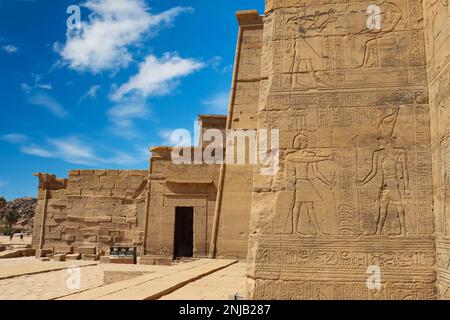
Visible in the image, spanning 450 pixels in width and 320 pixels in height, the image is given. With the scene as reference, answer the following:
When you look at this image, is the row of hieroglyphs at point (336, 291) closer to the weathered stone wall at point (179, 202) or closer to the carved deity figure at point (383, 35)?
the carved deity figure at point (383, 35)

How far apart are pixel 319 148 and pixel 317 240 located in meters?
0.94

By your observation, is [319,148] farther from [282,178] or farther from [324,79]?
[324,79]

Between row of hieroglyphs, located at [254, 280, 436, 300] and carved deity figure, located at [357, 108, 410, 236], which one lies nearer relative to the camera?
row of hieroglyphs, located at [254, 280, 436, 300]

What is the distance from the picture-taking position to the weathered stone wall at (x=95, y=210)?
15.5 m

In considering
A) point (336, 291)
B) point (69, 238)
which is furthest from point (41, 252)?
point (336, 291)

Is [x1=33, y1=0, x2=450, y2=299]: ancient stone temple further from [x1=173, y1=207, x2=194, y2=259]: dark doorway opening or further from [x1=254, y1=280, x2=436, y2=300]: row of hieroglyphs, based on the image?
[x1=173, y1=207, x2=194, y2=259]: dark doorway opening

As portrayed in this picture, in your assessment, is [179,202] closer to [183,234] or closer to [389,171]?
[183,234]

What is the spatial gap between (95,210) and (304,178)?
42.8ft

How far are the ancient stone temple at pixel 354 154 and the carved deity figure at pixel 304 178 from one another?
10mm

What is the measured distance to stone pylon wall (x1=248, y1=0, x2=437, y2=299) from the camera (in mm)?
3982

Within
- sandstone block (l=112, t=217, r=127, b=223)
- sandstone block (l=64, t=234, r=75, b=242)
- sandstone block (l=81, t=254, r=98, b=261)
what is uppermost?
sandstone block (l=112, t=217, r=127, b=223)

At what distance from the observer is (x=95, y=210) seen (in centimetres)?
1584

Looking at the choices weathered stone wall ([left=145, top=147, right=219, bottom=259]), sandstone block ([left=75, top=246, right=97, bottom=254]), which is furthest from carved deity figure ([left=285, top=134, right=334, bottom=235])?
sandstone block ([left=75, top=246, right=97, bottom=254])

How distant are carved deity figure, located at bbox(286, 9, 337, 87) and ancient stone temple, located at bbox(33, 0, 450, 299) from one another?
0.01 meters
